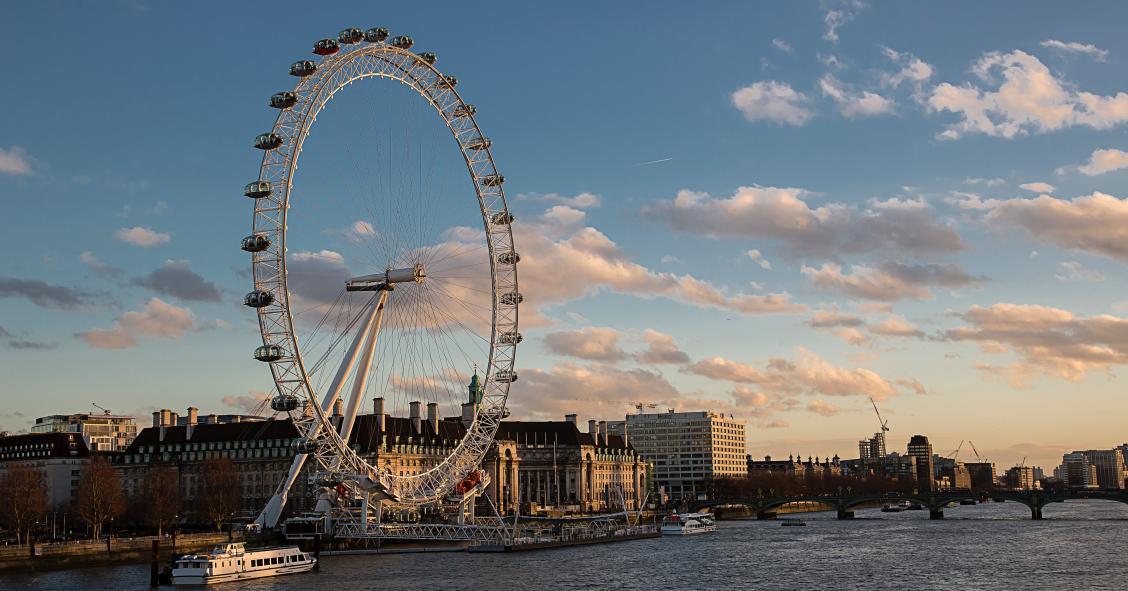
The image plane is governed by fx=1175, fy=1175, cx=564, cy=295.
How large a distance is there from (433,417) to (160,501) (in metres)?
55.8

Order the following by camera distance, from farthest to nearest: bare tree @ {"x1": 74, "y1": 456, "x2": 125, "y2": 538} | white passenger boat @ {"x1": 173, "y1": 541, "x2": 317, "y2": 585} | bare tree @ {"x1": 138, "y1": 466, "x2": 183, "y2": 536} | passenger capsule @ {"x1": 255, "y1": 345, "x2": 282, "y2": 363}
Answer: bare tree @ {"x1": 138, "y1": 466, "x2": 183, "y2": 536}
bare tree @ {"x1": 74, "y1": 456, "x2": 125, "y2": 538}
passenger capsule @ {"x1": 255, "y1": 345, "x2": 282, "y2": 363}
white passenger boat @ {"x1": 173, "y1": 541, "x2": 317, "y2": 585}

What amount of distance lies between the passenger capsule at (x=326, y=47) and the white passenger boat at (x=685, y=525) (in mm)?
72991

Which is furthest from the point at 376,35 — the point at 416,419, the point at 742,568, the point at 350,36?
the point at 416,419

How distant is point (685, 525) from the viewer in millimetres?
133625

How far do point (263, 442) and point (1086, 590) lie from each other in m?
101

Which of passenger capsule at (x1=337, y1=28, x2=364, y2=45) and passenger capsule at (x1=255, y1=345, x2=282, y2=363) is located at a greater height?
passenger capsule at (x1=337, y1=28, x2=364, y2=45)

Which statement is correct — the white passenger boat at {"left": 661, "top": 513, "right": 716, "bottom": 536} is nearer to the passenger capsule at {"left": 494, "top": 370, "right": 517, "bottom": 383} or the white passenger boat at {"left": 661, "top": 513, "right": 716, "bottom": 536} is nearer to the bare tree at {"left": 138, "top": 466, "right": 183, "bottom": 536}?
the passenger capsule at {"left": 494, "top": 370, "right": 517, "bottom": 383}

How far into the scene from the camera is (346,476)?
9331 centimetres

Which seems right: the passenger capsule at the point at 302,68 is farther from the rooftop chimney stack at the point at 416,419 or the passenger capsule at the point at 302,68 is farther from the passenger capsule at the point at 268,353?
the rooftop chimney stack at the point at 416,419

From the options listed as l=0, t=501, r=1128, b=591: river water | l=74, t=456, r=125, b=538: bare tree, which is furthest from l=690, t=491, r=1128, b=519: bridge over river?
l=74, t=456, r=125, b=538: bare tree

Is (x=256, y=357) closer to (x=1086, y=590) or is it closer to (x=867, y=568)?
(x=867, y=568)

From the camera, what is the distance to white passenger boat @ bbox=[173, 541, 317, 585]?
74.8m

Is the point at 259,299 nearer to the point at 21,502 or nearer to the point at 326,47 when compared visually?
the point at 326,47

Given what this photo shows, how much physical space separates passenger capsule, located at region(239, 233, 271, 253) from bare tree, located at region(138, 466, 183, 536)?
→ 3730 centimetres
